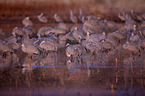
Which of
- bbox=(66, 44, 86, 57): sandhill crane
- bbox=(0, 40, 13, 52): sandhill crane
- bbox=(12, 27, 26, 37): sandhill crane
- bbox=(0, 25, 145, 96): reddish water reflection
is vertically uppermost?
bbox=(12, 27, 26, 37): sandhill crane

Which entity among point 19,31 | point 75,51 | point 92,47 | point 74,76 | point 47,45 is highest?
point 19,31

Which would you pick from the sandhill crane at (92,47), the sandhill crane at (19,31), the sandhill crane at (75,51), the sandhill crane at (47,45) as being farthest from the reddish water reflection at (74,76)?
the sandhill crane at (19,31)

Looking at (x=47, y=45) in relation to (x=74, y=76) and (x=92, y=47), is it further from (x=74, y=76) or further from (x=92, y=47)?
(x=74, y=76)

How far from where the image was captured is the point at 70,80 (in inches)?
295

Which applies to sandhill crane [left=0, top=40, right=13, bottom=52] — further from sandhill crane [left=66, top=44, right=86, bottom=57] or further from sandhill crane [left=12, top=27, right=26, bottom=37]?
sandhill crane [left=12, top=27, right=26, bottom=37]

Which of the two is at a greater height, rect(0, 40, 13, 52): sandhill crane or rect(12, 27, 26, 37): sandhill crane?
rect(12, 27, 26, 37): sandhill crane

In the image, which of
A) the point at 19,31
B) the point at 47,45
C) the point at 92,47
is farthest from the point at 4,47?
the point at 19,31

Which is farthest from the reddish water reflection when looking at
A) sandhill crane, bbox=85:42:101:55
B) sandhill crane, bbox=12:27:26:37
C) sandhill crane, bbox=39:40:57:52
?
sandhill crane, bbox=12:27:26:37

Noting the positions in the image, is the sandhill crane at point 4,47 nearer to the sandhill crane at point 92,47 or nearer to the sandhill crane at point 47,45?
the sandhill crane at point 47,45

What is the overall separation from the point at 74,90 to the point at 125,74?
2.17m

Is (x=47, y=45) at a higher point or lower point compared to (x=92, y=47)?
higher

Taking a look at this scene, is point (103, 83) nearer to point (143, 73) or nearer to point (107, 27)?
point (143, 73)

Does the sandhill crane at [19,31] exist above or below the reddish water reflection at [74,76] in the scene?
above

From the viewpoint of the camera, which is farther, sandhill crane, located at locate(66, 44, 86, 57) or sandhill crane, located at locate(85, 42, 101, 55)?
sandhill crane, located at locate(85, 42, 101, 55)
